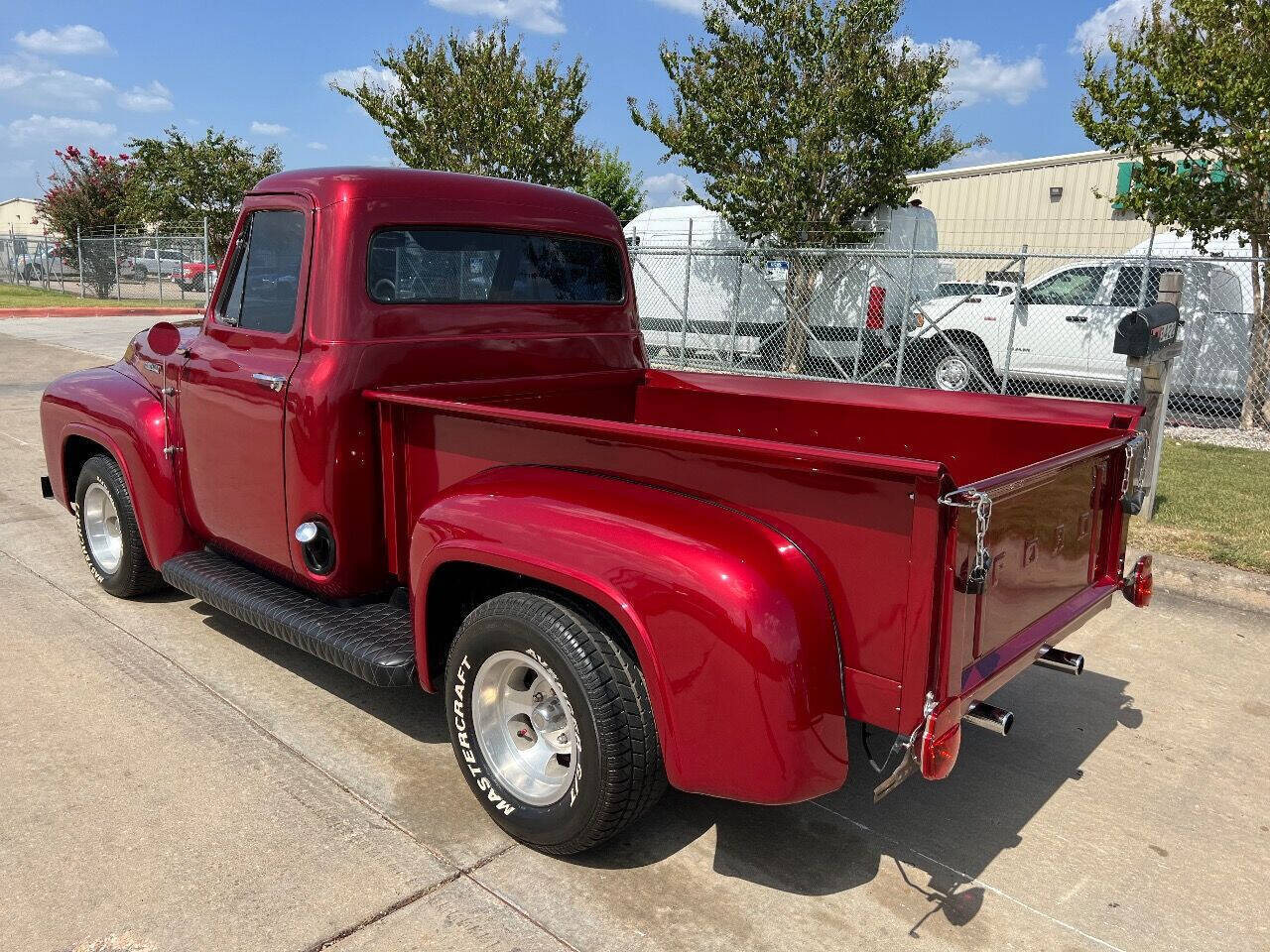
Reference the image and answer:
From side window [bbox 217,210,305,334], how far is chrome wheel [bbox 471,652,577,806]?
160 cm

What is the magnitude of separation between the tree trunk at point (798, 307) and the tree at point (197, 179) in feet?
57.3

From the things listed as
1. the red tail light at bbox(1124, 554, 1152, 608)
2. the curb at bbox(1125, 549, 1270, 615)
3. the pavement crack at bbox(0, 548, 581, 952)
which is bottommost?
the pavement crack at bbox(0, 548, 581, 952)

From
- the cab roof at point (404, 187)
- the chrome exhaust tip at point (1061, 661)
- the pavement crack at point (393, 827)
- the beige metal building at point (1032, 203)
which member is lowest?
the pavement crack at point (393, 827)

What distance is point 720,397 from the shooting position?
4.42m

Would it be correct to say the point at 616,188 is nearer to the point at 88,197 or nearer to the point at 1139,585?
the point at 88,197

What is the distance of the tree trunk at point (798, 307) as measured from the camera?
12133 millimetres

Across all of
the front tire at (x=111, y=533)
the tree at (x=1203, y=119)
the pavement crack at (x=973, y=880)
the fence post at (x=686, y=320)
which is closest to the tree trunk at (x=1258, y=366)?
the tree at (x=1203, y=119)

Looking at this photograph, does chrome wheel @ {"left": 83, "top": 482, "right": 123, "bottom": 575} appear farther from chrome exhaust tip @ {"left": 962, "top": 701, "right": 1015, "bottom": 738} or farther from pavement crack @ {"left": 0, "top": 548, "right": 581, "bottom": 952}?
chrome exhaust tip @ {"left": 962, "top": 701, "right": 1015, "bottom": 738}

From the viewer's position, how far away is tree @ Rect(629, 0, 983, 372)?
11.2 m

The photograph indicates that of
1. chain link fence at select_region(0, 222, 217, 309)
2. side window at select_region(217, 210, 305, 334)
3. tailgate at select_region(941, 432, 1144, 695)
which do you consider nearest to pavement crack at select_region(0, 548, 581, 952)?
tailgate at select_region(941, 432, 1144, 695)

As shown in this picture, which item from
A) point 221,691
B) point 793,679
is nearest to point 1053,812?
point 793,679

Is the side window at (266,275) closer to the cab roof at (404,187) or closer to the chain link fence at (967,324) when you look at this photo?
the cab roof at (404,187)

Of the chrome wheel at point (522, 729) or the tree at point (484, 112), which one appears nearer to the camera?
the chrome wheel at point (522, 729)

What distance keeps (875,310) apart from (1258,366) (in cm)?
399
